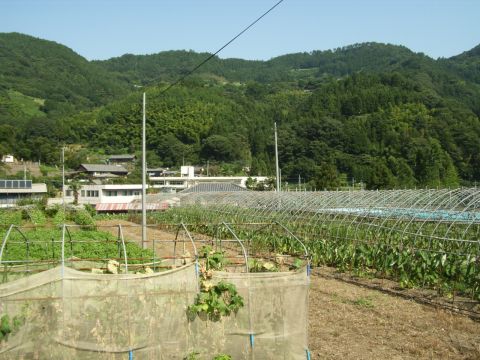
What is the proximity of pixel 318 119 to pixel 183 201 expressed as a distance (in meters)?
51.2

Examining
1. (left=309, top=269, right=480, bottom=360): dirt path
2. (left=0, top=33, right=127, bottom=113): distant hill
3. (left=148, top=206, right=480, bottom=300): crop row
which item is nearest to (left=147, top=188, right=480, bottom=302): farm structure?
(left=148, top=206, right=480, bottom=300): crop row

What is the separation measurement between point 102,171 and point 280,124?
38224 mm

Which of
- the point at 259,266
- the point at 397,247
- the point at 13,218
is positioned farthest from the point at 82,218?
the point at 259,266

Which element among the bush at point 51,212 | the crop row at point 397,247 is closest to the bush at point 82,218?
the bush at point 51,212

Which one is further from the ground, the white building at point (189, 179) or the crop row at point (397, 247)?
the white building at point (189, 179)

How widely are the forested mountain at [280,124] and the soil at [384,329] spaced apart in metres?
39.1

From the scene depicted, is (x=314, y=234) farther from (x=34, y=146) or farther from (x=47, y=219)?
(x=34, y=146)

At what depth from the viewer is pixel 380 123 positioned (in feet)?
258

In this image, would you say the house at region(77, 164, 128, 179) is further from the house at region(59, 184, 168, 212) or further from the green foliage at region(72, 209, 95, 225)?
the green foliage at region(72, 209, 95, 225)

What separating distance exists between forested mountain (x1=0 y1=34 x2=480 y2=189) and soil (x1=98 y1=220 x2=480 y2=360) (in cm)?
3911

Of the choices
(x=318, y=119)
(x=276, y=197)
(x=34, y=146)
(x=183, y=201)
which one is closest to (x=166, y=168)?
(x=34, y=146)

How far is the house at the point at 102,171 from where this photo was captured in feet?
258

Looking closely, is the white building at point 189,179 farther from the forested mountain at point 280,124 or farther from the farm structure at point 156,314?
the farm structure at point 156,314

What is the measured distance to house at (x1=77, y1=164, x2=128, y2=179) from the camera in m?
78.6
